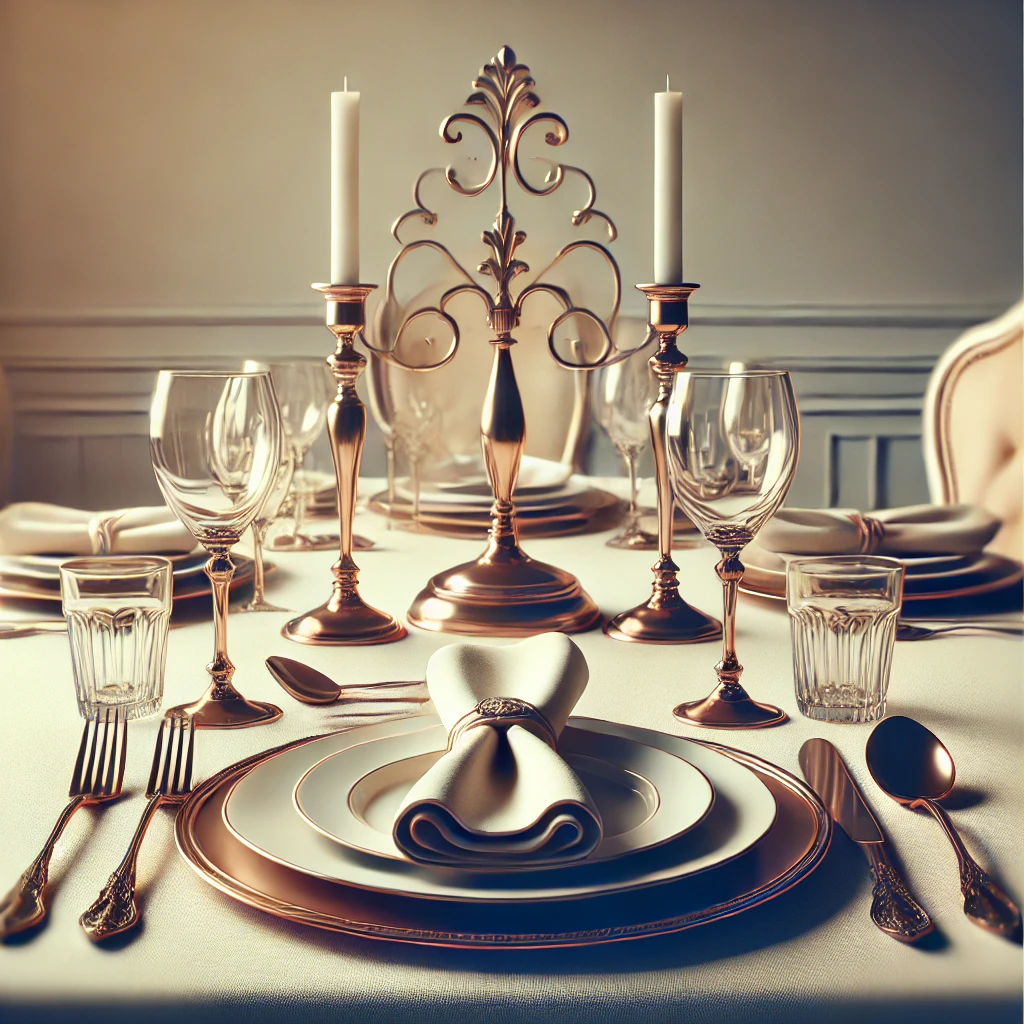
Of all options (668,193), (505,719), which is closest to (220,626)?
Result: (505,719)

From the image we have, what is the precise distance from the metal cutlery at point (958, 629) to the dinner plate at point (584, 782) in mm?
432

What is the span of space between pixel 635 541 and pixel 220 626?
66 centimetres

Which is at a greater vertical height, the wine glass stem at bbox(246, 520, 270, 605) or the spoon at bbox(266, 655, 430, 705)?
the wine glass stem at bbox(246, 520, 270, 605)

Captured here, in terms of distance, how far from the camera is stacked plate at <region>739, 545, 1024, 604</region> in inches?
41.0

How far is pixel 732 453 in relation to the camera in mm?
730

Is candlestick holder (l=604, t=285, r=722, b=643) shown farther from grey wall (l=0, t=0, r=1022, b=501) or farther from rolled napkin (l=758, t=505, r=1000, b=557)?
grey wall (l=0, t=0, r=1022, b=501)

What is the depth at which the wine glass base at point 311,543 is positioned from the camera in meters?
1.34

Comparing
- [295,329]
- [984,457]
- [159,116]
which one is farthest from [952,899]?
[159,116]

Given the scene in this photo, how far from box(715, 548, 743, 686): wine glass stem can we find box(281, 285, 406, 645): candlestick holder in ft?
1.00

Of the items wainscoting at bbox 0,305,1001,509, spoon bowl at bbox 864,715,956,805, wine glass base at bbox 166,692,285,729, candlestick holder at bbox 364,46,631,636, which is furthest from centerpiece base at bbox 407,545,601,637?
wainscoting at bbox 0,305,1001,509

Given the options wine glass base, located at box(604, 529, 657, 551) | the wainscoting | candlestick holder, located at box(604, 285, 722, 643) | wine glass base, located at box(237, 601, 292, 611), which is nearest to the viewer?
candlestick holder, located at box(604, 285, 722, 643)

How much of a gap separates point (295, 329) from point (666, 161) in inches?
109

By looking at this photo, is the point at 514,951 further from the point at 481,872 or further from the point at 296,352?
the point at 296,352

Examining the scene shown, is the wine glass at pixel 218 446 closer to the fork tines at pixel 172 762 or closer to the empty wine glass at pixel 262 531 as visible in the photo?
the fork tines at pixel 172 762
